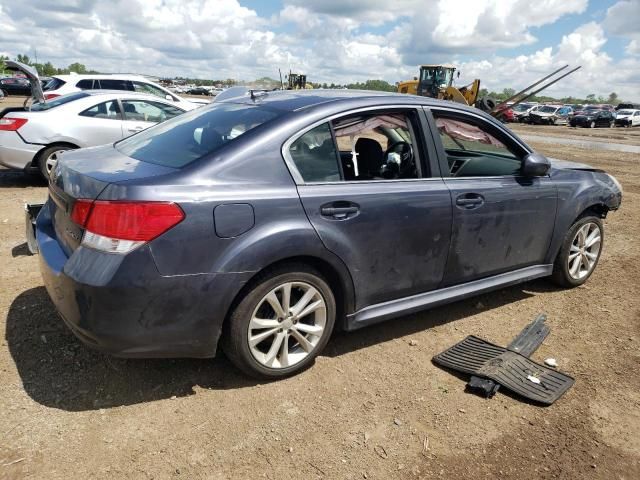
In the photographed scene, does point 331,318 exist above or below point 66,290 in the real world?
below

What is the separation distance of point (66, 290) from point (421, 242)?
2140mm

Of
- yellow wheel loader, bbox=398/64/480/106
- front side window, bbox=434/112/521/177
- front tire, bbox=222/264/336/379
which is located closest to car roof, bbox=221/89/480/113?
front side window, bbox=434/112/521/177

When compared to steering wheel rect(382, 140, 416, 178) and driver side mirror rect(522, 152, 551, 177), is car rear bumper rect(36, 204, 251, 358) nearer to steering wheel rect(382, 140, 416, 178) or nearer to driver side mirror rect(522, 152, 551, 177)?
steering wheel rect(382, 140, 416, 178)

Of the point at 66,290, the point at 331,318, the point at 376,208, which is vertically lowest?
the point at 331,318

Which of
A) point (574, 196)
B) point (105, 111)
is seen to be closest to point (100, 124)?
point (105, 111)

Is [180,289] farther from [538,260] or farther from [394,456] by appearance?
[538,260]

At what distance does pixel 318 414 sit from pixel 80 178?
1.83 m

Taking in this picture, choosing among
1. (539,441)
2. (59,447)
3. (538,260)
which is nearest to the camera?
(59,447)

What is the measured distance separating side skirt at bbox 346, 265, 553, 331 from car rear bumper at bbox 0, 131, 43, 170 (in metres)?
6.62

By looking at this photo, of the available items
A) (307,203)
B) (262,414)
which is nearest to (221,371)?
(262,414)

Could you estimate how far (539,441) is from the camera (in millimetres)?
2809

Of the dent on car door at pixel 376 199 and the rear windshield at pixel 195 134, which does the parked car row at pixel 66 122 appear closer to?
the rear windshield at pixel 195 134

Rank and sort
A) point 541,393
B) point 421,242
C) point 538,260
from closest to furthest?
point 541,393, point 421,242, point 538,260

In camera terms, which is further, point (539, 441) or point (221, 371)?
point (221, 371)
